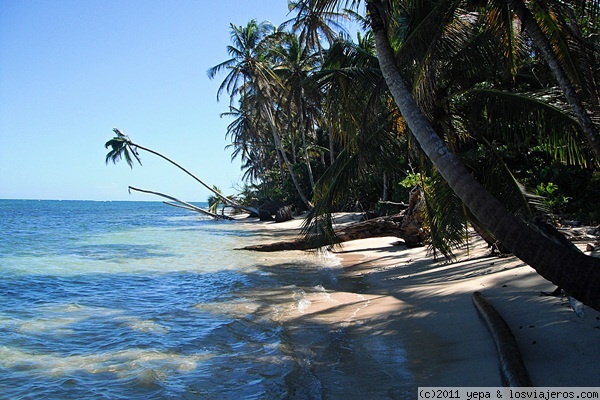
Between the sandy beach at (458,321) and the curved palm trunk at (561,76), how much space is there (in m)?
1.94

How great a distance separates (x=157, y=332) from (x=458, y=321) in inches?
161

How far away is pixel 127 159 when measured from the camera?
35.2m

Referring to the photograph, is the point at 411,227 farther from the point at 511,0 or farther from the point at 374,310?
the point at 511,0

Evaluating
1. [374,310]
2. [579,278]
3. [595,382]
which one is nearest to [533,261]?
[579,278]

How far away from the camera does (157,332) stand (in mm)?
6289

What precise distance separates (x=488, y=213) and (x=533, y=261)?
57 cm

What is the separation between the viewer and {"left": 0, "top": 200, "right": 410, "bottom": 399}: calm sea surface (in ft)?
14.4

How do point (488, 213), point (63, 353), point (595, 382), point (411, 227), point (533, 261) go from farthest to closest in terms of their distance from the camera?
point (411, 227) < point (63, 353) < point (488, 213) < point (533, 261) < point (595, 382)

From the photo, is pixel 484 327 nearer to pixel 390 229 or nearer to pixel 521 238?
pixel 521 238

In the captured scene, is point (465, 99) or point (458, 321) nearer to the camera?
point (458, 321)

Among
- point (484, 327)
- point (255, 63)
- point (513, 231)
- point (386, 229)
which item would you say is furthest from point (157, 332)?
point (255, 63)

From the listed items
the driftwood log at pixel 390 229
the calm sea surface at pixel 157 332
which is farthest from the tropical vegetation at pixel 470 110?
the calm sea surface at pixel 157 332

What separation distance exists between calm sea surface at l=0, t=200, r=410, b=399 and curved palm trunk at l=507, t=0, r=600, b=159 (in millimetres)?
3586

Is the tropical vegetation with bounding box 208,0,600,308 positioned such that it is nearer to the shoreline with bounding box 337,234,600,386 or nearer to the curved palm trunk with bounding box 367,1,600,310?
the curved palm trunk with bounding box 367,1,600,310
